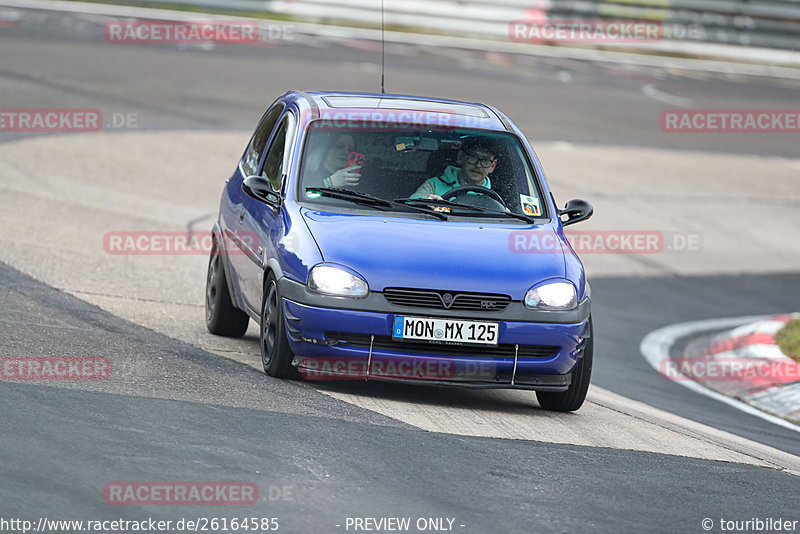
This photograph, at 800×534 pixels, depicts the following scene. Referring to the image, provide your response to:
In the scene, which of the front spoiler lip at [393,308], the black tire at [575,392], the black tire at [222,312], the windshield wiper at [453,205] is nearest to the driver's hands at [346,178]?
the windshield wiper at [453,205]

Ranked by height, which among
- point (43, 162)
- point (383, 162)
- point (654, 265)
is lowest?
point (654, 265)

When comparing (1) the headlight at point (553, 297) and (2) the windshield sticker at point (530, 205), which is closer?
(1) the headlight at point (553, 297)

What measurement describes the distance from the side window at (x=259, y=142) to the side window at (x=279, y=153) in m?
0.22

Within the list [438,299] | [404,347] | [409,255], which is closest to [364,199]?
[409,255]

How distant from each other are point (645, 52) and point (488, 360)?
26.9 metres

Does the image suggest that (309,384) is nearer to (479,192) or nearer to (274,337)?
(274,337)

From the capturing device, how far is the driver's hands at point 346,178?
8266 millimetres

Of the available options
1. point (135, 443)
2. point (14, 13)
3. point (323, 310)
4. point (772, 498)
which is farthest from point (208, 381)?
point (14, 13)

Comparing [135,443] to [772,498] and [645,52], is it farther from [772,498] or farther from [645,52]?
[645,52]

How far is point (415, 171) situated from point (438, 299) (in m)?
1.24

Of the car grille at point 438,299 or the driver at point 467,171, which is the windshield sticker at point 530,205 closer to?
the driver at point 467,171

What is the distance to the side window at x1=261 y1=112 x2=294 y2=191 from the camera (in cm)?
855

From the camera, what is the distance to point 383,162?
328 inches

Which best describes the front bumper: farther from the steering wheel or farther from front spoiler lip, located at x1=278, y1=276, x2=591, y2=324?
the steering wheel
